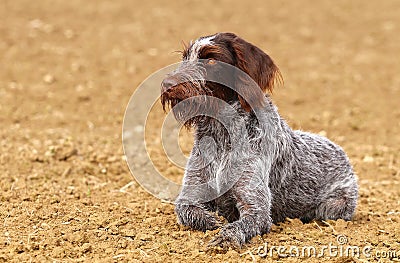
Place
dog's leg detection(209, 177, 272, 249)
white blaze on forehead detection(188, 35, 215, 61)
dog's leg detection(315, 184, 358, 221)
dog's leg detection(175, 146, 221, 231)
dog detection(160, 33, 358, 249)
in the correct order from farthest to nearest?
dog's leg detection(315, 184, 358, 221), dog's leg detection(175, 146, 221, 231), white blaze on forehead detection(188, 35, 215, 61), dog detection(160, 33, 358, 249), dog's leg detection(209, 177, 272, 249)

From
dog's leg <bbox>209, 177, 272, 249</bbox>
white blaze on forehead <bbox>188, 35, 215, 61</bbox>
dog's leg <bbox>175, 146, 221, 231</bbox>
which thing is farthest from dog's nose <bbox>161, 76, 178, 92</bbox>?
dog's leg <bbox>209, 177, 272, 249</bbox>

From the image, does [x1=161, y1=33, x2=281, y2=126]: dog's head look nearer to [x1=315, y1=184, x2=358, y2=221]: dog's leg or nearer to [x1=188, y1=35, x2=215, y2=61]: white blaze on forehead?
[x1=188, y1=35, x2=215, y2=61]: white blaze on forehead

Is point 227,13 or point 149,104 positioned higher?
point 227,13

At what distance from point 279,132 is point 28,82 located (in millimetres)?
8631

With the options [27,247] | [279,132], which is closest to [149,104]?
[279,132]

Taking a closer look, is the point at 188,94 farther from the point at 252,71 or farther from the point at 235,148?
the point at 235,148

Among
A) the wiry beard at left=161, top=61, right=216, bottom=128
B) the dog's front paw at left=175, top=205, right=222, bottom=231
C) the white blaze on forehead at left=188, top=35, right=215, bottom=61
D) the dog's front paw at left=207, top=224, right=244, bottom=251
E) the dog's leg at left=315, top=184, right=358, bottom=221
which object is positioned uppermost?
the white blaze on forehead at left=188, top=35, right=215, bottom=61

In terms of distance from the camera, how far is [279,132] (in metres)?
6.76

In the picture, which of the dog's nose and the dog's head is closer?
the dog's nose

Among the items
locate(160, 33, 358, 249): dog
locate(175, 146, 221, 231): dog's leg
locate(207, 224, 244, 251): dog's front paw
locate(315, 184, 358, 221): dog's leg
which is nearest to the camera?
locate(207, 224, 244, 251): dog's front paw

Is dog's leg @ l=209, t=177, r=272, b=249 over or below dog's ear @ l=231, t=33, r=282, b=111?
below

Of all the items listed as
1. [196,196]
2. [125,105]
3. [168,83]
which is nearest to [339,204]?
[196,196]

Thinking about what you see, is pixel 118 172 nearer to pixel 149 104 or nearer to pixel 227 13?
pixel 149 104

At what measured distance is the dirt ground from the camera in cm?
619
